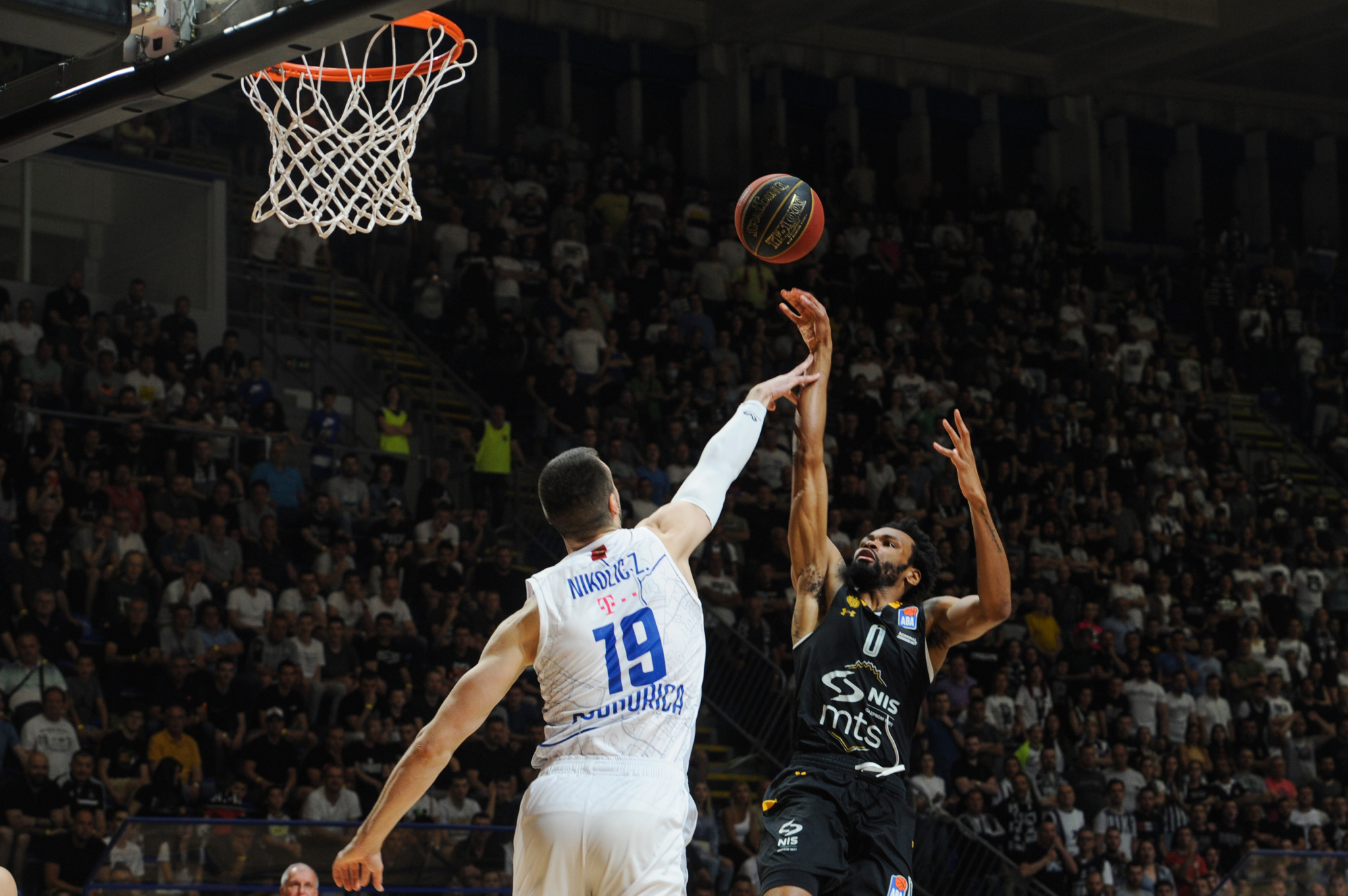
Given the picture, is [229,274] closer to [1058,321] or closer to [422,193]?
[422,193]

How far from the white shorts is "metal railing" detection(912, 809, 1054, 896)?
28.0 ft

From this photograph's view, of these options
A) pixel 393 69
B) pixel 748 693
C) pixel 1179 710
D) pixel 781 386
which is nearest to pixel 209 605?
pixel 748 693

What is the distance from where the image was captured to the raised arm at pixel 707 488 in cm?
450

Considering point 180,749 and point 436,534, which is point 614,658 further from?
point 436,534

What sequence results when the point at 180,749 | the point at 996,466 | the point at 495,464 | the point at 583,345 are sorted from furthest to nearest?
the point at 996,466, the point at 583,345, the point at 495,464, the point at 180,749

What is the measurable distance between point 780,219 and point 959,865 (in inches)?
293

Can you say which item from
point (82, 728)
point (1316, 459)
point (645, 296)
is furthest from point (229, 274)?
point (1316, 459)

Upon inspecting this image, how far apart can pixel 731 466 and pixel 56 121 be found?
279 centimetres

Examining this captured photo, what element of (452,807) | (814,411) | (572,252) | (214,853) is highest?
(572,252)

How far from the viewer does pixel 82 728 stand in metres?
10.5

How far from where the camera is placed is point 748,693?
44.2ft

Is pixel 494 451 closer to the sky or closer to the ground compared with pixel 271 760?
closer to the sky

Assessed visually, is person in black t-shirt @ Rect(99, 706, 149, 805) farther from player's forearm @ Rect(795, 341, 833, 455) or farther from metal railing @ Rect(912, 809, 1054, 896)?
player's forearm @ Rect(795, 341, 833, 455)

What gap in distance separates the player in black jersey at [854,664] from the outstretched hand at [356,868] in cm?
168
